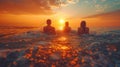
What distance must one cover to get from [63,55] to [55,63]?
368 centimetres

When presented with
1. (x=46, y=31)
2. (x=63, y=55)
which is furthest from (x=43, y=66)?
(x=46, y=31)

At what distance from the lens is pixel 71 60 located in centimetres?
2200

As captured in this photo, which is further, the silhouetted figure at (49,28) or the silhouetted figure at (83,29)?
the silhouetted figure at (49,28)

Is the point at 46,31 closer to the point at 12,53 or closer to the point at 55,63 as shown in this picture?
the point at 12,53

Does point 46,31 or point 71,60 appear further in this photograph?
point 46,31

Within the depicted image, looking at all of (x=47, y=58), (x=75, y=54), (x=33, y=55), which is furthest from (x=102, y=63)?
(x=33, y=55)

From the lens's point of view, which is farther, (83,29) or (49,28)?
(83,29)

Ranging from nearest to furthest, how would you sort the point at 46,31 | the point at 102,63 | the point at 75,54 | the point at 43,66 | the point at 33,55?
the point at 43,66, the point at 102,63, the point at 33,55, the point at 75,54, the point at 46,31

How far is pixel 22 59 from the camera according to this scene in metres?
21.2

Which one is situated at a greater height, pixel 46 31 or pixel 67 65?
pixel 46 31

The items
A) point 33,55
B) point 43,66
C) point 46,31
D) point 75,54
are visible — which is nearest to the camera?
point 43,66

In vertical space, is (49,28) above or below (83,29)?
above

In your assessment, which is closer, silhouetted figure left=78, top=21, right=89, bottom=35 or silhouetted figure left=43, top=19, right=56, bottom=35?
silhouetted figure left=78, top=21, right=89, bottom=35

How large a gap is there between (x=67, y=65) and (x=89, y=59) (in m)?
4.28
